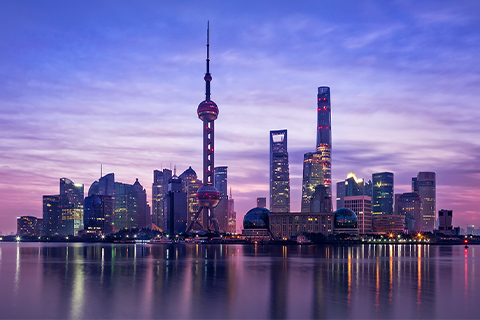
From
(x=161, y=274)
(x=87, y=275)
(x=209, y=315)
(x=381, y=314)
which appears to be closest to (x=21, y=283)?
(x=87, y=275)

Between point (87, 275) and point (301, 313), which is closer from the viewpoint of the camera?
point (301, 313)

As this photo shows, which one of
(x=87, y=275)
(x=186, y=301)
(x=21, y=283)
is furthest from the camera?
(x=87, y=275)

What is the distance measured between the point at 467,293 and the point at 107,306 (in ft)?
147

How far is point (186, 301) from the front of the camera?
169ft

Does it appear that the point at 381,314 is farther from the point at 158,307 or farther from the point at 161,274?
the point at 161,274

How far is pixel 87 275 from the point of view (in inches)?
3125

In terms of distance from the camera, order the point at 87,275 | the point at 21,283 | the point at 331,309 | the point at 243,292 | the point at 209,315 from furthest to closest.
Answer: the point at 87,275 → the point at 21,283 → the point at 243,292 → the point at 331,309 → the point at 209,315

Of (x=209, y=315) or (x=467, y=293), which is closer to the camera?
(x=209, y=315)

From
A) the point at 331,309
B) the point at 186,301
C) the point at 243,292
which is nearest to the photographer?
the point at 331,309

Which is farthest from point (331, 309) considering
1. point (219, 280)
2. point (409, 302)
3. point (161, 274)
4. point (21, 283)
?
point (21, 283)

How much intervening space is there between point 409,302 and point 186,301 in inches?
959

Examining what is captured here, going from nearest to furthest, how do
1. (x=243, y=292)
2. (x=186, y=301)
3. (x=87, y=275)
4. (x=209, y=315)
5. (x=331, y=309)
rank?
(x=209, y=315) < (x=331, y=309) < (x=186, y=301) < (x=243, y=292) < (x=87, y=275)

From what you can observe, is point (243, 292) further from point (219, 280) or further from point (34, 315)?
point (34, 315)

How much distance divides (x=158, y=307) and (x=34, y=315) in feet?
38.5
